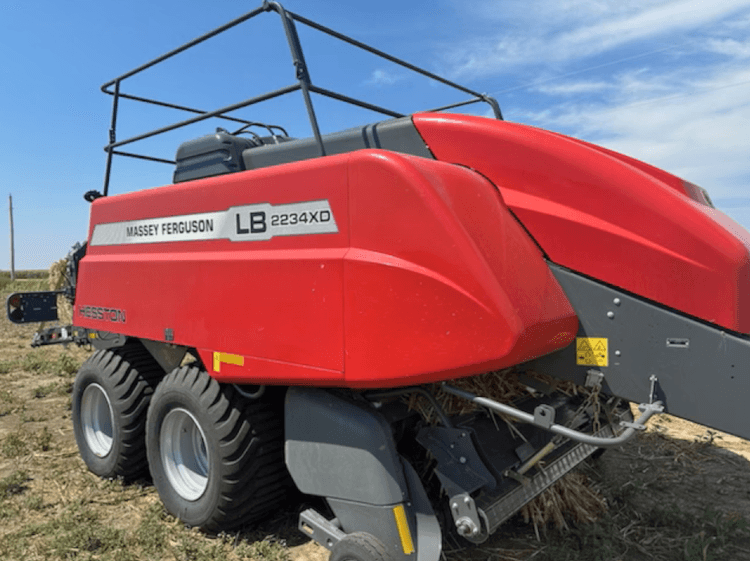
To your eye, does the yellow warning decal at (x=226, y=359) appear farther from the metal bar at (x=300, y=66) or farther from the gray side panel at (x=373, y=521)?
the metal bar at (x=300, y=66)

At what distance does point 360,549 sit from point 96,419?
278cm

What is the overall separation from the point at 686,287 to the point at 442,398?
109cm

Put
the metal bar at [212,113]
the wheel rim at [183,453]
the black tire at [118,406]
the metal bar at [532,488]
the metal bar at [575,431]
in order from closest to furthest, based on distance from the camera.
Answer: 1. the metal bar at [575,431]
2. the metal bar at [532,488]
3. the metal bar at [212,113]
4. the wheel rim at [183,453]
5. the black tire at [118,406]

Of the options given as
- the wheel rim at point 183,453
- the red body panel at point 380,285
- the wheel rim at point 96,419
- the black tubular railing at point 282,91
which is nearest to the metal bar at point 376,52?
the black tubular railing at point 282,91

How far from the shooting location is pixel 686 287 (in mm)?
2234

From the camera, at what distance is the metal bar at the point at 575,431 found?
202cm

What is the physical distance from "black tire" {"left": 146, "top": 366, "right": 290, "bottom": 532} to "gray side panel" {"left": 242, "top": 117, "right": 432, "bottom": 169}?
1271mm

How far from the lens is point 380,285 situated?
2.24 metres

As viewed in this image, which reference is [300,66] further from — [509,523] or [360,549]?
[509,523]

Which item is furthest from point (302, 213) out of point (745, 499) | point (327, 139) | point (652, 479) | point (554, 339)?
point (745, 499)

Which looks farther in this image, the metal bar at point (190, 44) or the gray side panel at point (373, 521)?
the metal bar at point (190, 44)

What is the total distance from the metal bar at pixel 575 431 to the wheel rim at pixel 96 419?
9.61ft

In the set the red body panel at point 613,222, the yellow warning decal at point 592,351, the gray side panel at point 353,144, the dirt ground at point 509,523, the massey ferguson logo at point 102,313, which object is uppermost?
the gray side panel at point 353,144

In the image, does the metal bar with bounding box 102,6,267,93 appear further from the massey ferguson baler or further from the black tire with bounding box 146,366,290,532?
the black tire with bounding box 146,366,290,532
